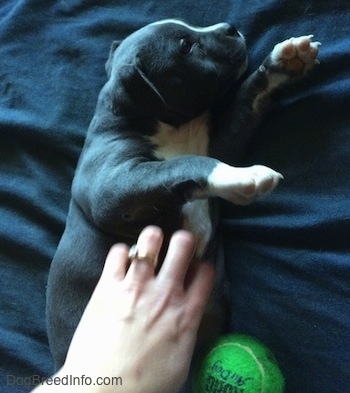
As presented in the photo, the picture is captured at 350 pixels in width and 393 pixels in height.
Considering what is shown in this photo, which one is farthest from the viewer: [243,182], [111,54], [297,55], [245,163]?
[111,54]

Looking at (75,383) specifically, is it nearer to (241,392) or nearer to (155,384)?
(155,384)

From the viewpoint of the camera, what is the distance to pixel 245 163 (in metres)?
1.48

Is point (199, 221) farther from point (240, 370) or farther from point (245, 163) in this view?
point (240, 370)

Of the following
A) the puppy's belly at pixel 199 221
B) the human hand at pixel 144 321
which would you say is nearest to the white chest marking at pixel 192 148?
the puppy's belly at pixel 199 221

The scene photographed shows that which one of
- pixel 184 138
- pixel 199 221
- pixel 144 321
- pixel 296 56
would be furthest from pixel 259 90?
pixel 144 321

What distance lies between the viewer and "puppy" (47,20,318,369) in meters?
1.38

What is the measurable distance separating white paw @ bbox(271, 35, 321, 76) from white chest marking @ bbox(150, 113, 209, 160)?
0.83ft

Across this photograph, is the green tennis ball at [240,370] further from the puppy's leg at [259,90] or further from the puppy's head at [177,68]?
the puppy's head at [177,68]

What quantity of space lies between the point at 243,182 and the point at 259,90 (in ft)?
1.05

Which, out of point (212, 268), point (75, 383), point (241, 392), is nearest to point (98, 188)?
point (212, 268)

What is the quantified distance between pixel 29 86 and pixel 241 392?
109 cm

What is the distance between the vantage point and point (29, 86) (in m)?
1.82

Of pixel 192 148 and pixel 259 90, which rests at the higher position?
pixel 259 90

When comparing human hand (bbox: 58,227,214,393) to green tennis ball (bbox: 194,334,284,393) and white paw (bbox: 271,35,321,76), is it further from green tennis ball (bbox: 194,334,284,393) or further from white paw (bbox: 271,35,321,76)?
white paw (bbox: 271,35,321,76)
